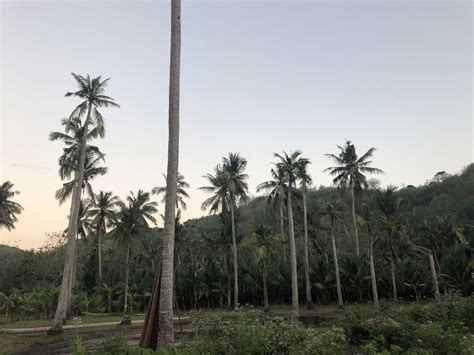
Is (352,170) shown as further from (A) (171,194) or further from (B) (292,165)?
(A) (171,194)

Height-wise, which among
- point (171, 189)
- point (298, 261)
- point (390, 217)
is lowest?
point (171, 189)

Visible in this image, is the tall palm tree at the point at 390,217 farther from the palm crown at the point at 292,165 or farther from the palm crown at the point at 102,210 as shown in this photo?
the palm crown at the point at 102,210

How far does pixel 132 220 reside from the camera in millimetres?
42656

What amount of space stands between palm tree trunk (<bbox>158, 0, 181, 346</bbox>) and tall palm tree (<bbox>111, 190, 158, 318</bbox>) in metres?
32.8

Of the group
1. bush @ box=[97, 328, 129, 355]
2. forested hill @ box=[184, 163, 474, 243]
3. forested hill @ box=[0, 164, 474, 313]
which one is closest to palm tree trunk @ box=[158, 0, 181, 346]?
bush @ box=[97, 328, 129, 355]

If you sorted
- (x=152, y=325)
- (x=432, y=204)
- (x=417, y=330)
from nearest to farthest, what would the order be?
1. (x=152, y=325)
2. (x=417, y=330)
3. (x=432, y=204)

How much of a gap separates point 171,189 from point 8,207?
42.3m

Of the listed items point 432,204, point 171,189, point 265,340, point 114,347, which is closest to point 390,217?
point 171,189

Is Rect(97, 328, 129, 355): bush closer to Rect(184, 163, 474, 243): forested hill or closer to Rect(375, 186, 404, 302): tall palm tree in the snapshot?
Rect(375, 186, 404, 302): tall palm tree

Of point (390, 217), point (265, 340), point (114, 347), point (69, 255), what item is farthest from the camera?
point (390, 217)

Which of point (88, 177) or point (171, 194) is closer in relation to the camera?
point (171, 194)

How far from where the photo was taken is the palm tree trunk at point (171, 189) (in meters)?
10.2

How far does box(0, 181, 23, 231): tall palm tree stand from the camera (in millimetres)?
44938

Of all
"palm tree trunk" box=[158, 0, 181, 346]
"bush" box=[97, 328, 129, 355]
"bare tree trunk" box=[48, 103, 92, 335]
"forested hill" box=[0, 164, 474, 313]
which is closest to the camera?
"bush" box=[97, 328, 129, 355]
